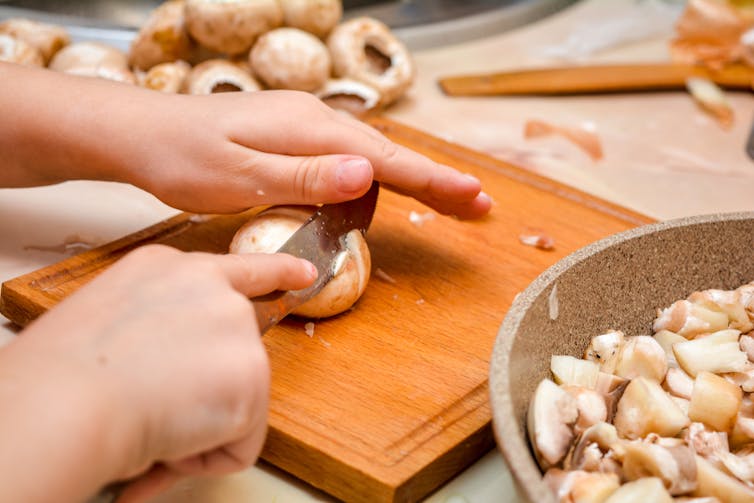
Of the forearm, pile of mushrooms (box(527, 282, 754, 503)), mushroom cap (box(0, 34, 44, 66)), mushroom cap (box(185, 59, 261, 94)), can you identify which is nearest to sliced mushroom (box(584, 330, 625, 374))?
pile of mushrooms (box(527, 282, 754, 503))

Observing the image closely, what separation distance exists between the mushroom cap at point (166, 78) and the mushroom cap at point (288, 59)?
111 mm

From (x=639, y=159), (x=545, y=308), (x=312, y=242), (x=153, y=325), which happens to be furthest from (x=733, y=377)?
(x=639, y=159)

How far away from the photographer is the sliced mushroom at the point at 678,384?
758 millimetres

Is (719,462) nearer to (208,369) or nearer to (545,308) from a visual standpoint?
(545,308)

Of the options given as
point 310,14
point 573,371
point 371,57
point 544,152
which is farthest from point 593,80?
point 573,371

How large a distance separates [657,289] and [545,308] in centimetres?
20

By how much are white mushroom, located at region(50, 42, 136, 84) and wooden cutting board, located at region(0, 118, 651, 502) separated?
1.14ft

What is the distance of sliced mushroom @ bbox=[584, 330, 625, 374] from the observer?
797 mm

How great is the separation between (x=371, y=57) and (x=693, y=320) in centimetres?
85

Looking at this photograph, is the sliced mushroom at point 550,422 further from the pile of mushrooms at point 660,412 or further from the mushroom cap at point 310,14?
the mushroom cap at point 310,14

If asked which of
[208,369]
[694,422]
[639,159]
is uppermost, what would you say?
[208,369]

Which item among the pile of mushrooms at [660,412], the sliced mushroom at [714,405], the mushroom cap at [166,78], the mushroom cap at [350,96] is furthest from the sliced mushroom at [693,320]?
the mushroom cap at [166,78]

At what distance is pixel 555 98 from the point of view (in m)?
1.61

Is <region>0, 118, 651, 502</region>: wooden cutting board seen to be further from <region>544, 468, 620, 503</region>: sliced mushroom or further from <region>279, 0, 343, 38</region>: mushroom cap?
<region>279, 0, 343, 38</region>: mushroom cap
